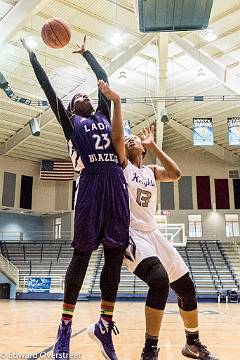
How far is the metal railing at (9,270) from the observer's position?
17.5 meters

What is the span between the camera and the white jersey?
283cm

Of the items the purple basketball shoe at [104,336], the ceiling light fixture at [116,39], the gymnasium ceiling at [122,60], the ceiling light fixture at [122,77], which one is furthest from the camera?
the ceiling light fixture at [122,77]

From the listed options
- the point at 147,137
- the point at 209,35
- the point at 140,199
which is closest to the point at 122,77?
the point at 209,35

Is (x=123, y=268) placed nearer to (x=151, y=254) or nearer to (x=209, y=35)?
(x=209, y=35)

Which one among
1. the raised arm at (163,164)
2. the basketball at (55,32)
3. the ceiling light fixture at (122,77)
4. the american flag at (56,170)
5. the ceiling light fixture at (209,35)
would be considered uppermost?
the ceiling light fixture at (209,35)

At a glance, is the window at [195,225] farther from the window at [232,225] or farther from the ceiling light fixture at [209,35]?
the ceiling light fixture at [209,35]

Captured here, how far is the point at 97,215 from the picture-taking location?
239cm

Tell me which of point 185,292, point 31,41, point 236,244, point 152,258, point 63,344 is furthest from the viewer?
point 236,244

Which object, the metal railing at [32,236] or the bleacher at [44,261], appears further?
the metal railing at [32,236]

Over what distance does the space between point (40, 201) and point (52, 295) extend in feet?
27.2

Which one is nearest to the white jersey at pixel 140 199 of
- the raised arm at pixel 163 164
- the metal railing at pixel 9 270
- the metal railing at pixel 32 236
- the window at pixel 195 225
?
the raised arm at pixel 163 164

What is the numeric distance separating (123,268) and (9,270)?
5.16m

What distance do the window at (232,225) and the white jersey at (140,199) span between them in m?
20.6

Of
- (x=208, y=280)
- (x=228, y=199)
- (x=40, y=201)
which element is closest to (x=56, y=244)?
(x=40, y=201)
